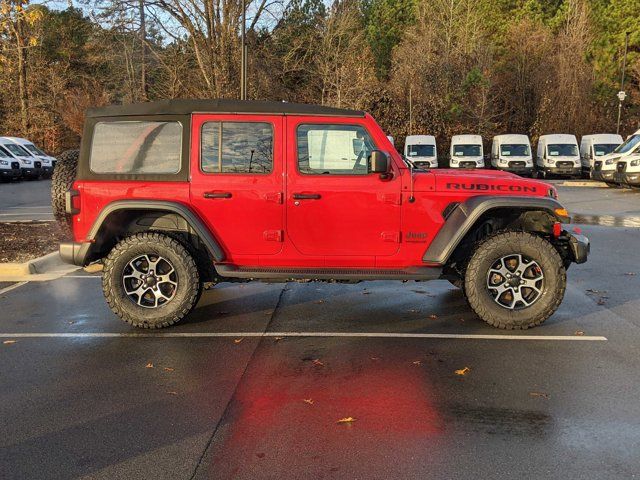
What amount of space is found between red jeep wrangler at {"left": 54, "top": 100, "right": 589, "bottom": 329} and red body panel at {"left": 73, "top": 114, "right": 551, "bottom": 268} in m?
0.01

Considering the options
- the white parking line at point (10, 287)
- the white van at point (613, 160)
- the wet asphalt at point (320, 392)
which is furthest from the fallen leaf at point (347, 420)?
the white van at point (613, 160)

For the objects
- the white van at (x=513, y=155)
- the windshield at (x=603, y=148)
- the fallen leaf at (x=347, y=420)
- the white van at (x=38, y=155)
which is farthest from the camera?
the white van at (x=513, y=155)

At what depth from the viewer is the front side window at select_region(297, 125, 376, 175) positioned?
586 centimetres

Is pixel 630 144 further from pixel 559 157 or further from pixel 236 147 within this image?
pixel 236 147

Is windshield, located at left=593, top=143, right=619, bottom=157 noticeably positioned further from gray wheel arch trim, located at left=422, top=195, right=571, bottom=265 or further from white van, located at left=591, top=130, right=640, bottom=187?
gray wheel arch trim, located at left=422, top=195, right=571, bottom=265

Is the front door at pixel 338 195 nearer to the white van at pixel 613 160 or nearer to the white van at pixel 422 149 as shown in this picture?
the white van at pixel 613 160

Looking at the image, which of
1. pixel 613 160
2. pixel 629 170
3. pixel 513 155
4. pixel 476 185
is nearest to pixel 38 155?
pixel 513 155

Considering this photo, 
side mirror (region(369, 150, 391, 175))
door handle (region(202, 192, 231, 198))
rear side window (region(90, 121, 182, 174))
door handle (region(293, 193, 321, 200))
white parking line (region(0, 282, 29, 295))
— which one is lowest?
white parking line (region(0, 282, 29, 295))

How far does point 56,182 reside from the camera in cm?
662

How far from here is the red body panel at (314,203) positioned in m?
5.82

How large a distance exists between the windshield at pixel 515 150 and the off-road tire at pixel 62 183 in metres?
29.3

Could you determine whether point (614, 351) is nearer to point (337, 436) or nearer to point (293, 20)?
point (337, 436)

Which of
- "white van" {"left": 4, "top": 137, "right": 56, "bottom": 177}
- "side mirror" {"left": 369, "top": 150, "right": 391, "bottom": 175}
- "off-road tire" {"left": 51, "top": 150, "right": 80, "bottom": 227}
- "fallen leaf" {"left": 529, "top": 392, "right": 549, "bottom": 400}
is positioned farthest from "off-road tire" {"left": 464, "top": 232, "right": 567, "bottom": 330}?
"white van" {"left": 4, "top": 137, "right": 56, "bottom": 177}

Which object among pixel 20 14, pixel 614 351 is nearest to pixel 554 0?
pixel 20 14
